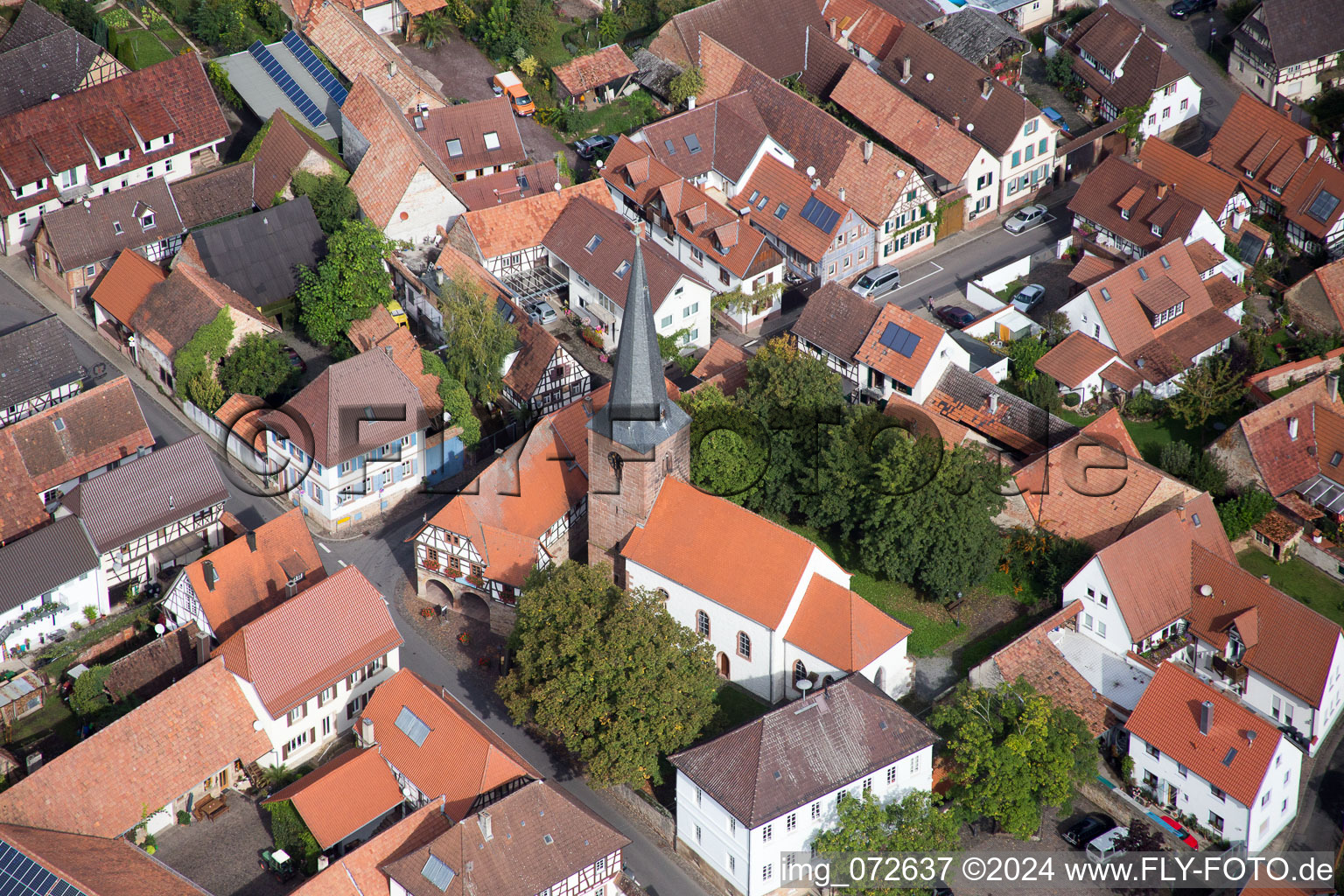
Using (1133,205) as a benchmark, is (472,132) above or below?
below

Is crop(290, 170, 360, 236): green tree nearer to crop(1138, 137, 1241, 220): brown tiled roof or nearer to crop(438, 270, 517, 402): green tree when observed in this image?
crop(438, 270, 517, 402): green tree

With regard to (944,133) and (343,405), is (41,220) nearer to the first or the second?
(343,405)

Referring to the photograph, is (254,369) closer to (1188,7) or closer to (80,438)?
(80,438)

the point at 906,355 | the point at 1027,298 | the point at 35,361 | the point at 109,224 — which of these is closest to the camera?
the point at 35,361

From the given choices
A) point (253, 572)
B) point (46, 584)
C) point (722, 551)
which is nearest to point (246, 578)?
point (253, 572)

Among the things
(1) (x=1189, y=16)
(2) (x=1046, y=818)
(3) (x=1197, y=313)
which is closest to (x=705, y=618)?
(2) (x=1046, y=818)

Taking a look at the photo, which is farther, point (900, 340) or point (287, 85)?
point (287, 85)

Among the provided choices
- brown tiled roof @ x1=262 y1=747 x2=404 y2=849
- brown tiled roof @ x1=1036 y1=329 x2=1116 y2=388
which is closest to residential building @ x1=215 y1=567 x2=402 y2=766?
brown tiled roof @ x1=262 y1=747 x2=404 y2=849
